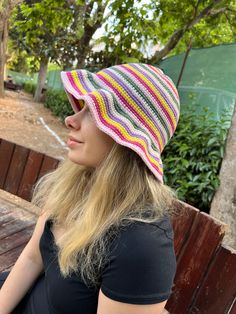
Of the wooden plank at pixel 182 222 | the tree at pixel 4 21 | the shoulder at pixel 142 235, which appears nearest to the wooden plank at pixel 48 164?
the wooden plank at pixel 182 222

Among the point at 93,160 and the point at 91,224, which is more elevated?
the point at 93,160

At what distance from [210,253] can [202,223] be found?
0.14 meters

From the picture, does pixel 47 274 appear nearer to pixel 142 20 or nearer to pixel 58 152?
pixel 142 20

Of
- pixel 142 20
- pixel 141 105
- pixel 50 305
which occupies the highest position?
pixel 142 20

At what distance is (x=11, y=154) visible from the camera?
2.50 m

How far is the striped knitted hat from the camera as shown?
1004 mm

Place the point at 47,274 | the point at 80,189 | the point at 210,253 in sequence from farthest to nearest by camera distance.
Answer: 1. the point at 210,253
2. the point at 80,189
3. the point at 47,274

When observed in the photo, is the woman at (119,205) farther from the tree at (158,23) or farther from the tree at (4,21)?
the tree at (4,21)

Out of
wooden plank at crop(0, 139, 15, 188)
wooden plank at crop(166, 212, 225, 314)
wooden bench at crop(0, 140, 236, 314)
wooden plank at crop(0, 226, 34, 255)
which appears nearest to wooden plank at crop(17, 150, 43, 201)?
wooden plank at crop(0, 139, 15, 188)

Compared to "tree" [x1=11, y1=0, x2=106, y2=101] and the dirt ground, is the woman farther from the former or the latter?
the dirt ground

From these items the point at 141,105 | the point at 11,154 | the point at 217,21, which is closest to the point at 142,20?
the point at 217,21

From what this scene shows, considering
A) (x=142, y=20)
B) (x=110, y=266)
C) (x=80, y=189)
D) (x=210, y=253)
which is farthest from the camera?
(x=142, y=20)

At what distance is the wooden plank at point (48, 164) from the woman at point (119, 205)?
1.12 meters

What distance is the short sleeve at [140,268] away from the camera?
88 centimetres
